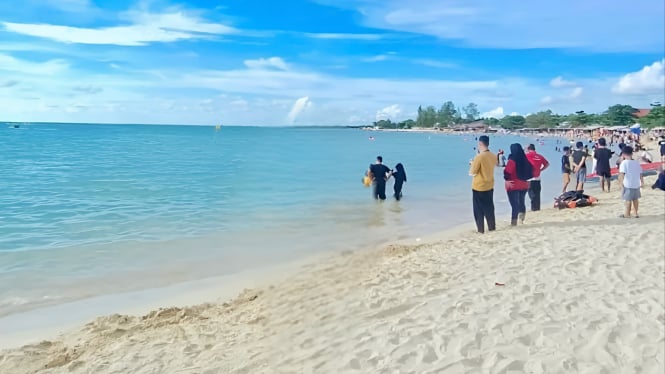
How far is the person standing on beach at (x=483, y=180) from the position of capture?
912 cm

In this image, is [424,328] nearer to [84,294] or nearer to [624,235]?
[84,294]

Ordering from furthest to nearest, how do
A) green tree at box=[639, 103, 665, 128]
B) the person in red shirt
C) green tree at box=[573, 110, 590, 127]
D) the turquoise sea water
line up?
green tree at box=[573, 110, 590, 127], green tree at box=[639, 103, 665, 128], the person in red shirt, the turquoise sea water

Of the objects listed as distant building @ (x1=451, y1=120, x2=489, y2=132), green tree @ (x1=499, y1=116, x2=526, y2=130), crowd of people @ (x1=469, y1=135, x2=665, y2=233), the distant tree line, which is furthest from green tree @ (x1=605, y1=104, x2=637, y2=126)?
crowd of people @ (x1=469, y1=135, x2=665, y2=233)

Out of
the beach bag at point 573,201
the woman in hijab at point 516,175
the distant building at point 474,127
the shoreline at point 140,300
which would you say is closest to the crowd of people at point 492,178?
the woman in hijab at point 516,175

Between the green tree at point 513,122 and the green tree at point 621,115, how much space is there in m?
54.4

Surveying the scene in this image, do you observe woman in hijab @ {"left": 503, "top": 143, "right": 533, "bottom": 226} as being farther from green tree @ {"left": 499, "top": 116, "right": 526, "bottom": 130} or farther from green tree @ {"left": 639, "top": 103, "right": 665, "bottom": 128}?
green tree @ {"left": 499, "top": 116, "right": 526, "bottom": 130}

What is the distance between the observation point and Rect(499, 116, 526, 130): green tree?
535ft

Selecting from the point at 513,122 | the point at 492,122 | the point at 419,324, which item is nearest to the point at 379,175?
the point at 419,324

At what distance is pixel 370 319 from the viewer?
200 inches

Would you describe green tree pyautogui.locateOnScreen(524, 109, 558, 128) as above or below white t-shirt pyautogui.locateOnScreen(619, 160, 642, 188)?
above

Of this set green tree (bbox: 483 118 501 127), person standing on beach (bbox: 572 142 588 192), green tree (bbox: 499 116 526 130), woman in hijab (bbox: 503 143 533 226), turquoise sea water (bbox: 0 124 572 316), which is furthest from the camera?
green tree (bbox: 483 118 501 127)

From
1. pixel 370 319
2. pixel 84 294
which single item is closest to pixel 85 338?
pixel 84 294

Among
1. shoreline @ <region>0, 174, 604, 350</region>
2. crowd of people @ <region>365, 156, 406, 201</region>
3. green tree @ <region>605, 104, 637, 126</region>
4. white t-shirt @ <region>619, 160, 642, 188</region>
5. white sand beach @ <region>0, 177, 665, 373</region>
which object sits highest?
green tree @ <region>605, 104, 637, 126</region>

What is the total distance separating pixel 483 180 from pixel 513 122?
16661 centimetres
